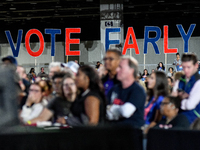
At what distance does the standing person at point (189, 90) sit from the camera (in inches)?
133

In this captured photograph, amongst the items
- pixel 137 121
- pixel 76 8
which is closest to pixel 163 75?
pixel 137 121

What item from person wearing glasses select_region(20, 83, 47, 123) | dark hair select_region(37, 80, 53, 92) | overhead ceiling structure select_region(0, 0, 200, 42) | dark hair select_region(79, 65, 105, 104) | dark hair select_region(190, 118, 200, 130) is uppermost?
overhead ceiling structure select_region(0, 0, 200, 42)

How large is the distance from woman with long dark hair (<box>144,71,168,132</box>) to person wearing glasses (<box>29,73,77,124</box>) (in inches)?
34.6

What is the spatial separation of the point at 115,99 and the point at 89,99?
1.36 ft

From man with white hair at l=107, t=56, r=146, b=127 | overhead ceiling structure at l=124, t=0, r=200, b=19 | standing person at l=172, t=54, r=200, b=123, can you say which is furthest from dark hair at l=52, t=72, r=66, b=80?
overhead ceiling structure at l=124, t=0, r=200, b=19

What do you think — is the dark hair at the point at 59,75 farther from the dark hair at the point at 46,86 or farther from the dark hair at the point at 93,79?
the dark hair at the point at 93,79

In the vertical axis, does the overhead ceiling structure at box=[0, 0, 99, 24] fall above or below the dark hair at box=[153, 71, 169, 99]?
above

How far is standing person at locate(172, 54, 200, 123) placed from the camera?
3.38 meters

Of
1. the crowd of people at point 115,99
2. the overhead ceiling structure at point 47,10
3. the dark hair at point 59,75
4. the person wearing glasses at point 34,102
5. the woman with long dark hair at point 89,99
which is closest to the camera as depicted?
the woman with long dark hair at point 89,99

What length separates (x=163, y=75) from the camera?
3.79m

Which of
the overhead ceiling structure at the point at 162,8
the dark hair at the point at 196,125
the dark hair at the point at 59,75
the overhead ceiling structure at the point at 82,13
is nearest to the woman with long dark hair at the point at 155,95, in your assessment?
the dark hair at the point at 196,125

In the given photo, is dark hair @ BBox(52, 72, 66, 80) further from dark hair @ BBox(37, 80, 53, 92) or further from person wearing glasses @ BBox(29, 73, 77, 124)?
person wearing glasses @ BBox(29, 73, 77, 124)

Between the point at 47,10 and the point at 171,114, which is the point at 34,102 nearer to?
the point at 171,114

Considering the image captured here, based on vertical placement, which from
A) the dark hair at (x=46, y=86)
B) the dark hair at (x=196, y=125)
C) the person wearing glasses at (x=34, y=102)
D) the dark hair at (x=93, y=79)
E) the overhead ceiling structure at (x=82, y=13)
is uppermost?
the overhead ceiling structure at (x=82, y=13)
